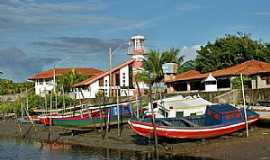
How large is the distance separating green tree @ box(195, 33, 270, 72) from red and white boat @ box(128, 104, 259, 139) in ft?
130

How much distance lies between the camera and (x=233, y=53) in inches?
3034

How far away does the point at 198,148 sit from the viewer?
3356 cm

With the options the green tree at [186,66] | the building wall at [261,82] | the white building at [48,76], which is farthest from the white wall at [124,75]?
the building wall at [261,82]

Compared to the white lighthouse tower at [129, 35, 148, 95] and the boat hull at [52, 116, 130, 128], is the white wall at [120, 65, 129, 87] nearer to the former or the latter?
the white lighthouse tower at [129, 35, 148, 95]

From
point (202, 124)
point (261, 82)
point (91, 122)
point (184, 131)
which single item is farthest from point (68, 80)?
point (184, 131)

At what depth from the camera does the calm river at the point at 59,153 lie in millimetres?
34312

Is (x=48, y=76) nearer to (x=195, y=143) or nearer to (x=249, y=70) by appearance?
(x=249, y=70)

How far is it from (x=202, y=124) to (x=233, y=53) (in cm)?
4182

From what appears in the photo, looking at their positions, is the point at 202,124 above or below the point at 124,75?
below

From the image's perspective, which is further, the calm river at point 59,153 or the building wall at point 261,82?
the building wall at point 261,82

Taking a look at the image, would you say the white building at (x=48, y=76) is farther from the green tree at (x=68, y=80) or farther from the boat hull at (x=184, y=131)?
the boat hull at (x=184, y=131)

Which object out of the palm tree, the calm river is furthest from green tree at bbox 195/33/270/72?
the calm river

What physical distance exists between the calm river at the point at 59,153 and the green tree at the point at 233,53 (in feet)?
119

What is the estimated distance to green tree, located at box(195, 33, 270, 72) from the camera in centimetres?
7662
